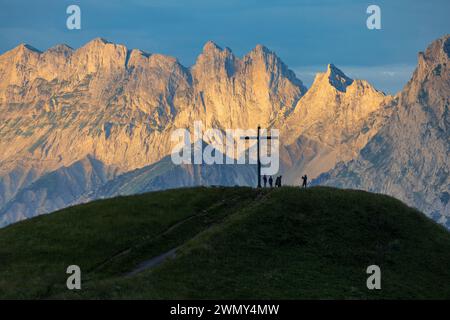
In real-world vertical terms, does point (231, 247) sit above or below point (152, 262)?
above

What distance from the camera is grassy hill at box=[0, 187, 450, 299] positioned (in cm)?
7138

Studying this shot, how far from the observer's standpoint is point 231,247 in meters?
78.9

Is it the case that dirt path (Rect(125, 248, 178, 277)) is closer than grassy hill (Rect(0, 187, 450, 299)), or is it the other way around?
grassy hill (Rect(0, 187, 450, 299))

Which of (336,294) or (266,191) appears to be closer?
(336,294)

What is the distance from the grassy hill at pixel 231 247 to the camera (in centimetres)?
7138

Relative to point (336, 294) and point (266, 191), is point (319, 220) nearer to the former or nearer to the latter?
point (266, 191)

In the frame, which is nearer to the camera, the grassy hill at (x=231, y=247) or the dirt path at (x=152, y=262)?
the grassy hill at (x=231, y=247)

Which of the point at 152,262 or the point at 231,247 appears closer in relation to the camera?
the point at 152,262
